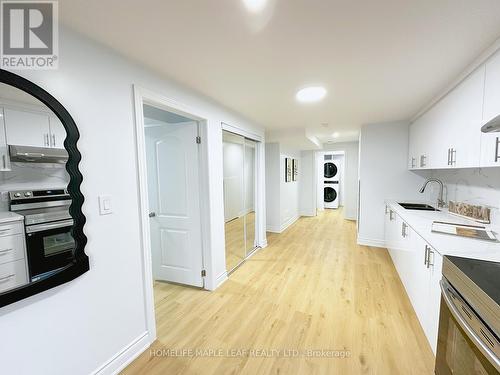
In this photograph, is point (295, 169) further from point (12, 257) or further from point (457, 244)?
point (12, 257)

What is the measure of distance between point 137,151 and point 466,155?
2.62 meters

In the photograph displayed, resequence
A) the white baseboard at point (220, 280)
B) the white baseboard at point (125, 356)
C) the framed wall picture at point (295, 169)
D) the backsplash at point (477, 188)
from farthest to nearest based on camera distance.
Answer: the framed wall picture at point (295, 169) → the white baseboard at point (220, 280) → the backsplash at point (477, 188) → the white baseboard at point (125, 356)

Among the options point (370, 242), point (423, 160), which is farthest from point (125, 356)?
point (370, 242)

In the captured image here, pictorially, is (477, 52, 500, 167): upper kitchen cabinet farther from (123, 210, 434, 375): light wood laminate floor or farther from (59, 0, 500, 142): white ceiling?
(123, 210, 434, 375): light wood laminate floor

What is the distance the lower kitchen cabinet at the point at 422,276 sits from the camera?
1533 mm

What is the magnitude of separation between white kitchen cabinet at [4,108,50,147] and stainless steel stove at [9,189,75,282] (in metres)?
0.25

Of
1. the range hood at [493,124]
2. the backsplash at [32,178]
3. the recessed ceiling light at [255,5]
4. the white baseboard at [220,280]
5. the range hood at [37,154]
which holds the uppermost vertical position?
the recessed ceiling light at [255,5]

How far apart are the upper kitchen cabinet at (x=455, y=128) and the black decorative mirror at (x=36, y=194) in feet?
9.03

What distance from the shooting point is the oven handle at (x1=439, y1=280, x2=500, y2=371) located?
806 millimetres

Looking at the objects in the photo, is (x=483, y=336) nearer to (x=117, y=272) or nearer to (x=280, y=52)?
(x=280, y=52)

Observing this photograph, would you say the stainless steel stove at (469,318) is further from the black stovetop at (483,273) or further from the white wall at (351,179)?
the white wall at (351,179)

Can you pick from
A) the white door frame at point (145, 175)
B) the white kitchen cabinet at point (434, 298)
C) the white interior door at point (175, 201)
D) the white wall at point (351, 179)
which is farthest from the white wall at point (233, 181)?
the white wall at point (351, 179)

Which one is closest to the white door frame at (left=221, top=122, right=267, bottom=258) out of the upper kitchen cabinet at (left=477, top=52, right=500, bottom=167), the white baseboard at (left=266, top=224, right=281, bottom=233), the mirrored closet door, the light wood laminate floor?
the mirrored closet door

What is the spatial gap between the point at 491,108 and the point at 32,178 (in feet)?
9.21
